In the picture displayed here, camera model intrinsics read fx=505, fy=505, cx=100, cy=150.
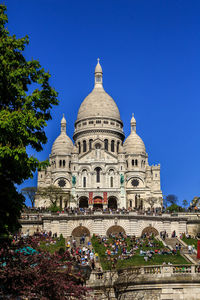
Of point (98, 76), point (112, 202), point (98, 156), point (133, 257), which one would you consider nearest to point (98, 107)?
point (98, 76)

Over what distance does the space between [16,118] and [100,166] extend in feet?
239

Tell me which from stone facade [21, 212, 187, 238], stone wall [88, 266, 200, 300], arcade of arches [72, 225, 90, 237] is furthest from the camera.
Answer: stone facade [21, 212, 187, 238]

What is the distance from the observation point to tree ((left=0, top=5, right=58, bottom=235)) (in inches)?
817

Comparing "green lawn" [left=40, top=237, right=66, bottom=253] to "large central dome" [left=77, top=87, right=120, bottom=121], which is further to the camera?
"large central dome" [left=77, top=87, right=120, bottom=121]

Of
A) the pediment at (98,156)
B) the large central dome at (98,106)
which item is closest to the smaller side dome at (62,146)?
the large central dome at (98,106)

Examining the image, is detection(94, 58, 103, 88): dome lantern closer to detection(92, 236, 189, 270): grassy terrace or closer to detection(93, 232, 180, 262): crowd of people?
detection(93, 232, 180, 262): crowd of people

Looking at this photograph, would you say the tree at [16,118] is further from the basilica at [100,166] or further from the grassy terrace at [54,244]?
the basilica at [100,166]

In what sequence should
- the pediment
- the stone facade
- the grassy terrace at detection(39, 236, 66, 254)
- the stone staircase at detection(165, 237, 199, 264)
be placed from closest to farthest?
the stone staircase at detection(165, 237, 199, 264) < the grassy terrace at detection(39, 236, 66, 254) < the stone facade < the pediment

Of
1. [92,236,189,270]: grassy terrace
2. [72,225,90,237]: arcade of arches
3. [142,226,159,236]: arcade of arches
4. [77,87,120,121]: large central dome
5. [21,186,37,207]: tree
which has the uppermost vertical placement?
[77,87,120,121]: large central dome

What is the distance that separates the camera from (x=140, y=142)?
4141 inches

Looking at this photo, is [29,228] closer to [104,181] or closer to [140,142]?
[104,181]

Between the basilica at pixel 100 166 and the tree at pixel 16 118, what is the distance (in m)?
59.5

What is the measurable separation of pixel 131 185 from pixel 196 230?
121ft

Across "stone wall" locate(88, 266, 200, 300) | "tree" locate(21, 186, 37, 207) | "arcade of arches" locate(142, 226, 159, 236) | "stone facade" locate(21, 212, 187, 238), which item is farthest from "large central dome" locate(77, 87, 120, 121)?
"stone wall" locate(88, 266, 200, 300)
